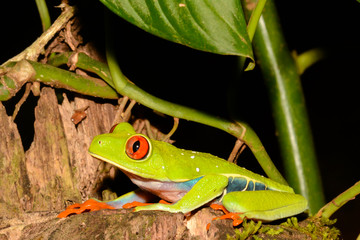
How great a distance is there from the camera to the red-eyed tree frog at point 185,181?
125 cm

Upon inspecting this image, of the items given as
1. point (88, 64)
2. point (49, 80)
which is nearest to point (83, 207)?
point (49, 80)

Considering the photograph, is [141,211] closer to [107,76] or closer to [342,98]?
[107,76]

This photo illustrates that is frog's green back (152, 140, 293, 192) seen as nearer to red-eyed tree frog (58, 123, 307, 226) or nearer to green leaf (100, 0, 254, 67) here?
red-eyed tree frog (58, 123, 307, 226)

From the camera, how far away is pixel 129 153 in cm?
127

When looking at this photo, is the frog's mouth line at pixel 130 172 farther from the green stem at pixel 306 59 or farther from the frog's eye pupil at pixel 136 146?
the green stem at pixel 306 59

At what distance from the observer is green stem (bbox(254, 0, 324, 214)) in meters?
1.74

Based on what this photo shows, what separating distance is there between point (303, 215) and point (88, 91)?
3.13 ft

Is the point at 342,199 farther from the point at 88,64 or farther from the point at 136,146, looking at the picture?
the point at 88,64

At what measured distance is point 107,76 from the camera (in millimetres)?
1552

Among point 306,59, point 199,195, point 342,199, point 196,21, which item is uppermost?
point 196,21

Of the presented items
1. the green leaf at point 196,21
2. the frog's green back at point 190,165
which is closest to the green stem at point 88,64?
the frog's green back at point 190,165

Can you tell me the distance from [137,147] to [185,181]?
216mm

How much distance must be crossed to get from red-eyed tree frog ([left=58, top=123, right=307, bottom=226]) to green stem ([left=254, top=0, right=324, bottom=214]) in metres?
0.30

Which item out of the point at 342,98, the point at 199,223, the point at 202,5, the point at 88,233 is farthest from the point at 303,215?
the point at 342,98
